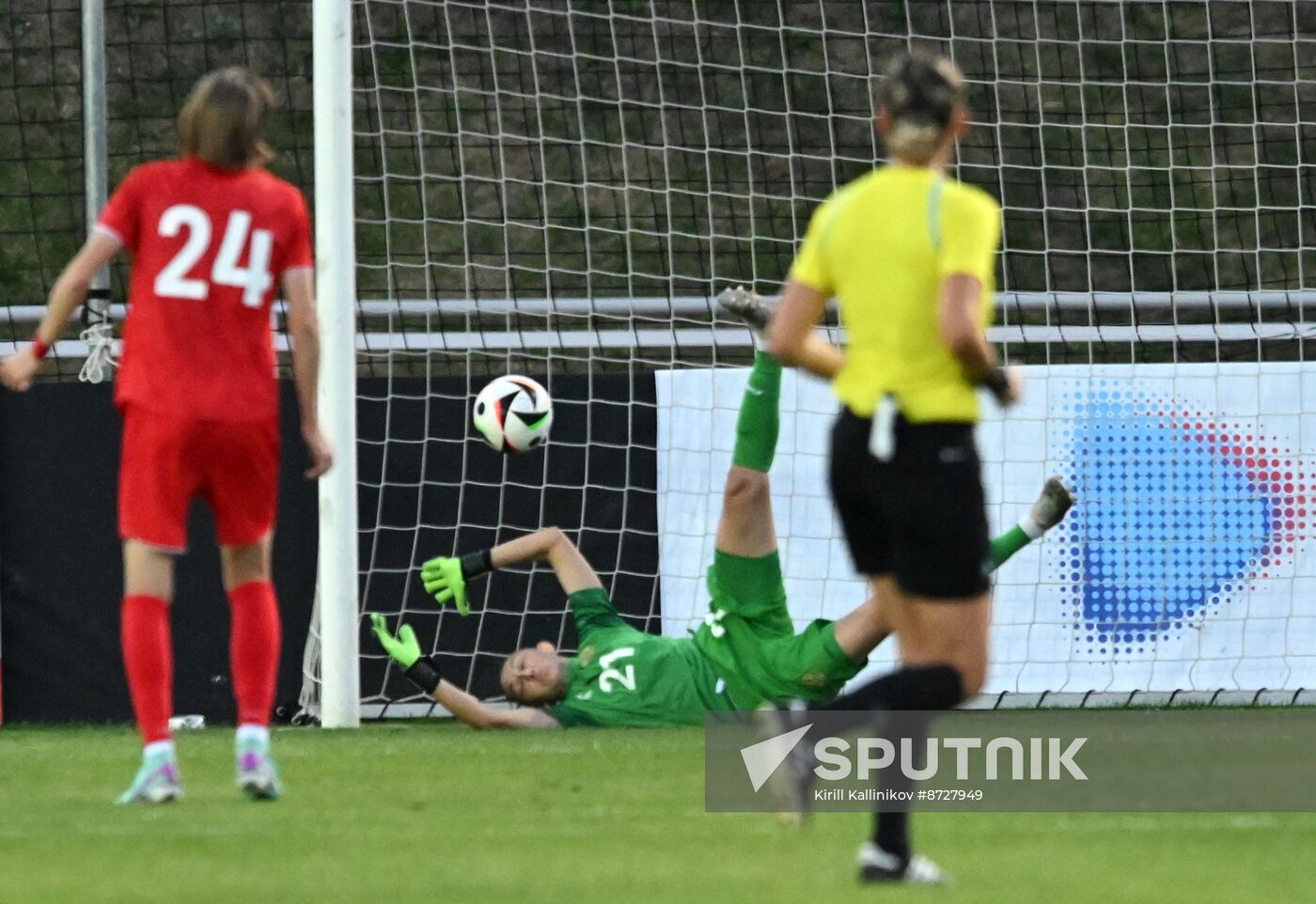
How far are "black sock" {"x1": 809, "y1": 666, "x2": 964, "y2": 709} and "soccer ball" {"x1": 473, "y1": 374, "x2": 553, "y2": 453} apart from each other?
4317 millimetres

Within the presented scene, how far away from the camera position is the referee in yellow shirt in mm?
3828

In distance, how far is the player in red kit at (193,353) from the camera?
5.01 metres

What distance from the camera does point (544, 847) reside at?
4.28 m

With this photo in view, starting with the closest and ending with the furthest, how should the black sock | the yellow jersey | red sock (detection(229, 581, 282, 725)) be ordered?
1. the black sock
2. the yellow jersey
3. red sock (detection(229, 581, 282, 725))

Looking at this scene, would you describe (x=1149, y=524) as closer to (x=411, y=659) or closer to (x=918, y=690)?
(x=411, y=659)

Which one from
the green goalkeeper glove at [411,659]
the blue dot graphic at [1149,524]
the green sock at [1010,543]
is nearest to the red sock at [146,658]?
the green goalkeeper glove at [411,659]

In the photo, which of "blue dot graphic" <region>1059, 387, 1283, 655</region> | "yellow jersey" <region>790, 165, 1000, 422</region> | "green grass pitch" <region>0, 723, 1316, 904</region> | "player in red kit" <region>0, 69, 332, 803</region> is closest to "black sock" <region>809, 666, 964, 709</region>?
"green grass pitch" <region>0, 723, 1316, 904</region>

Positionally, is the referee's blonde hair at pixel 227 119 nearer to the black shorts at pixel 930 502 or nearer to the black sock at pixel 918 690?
the black shorts at pixel 930 502

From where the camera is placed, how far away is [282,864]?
13.3ft

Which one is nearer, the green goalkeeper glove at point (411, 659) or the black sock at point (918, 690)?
the black sock at point (918, 690)

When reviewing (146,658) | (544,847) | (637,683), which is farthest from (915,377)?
(637,683)

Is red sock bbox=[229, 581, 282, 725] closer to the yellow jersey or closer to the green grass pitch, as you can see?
the green grass pitch

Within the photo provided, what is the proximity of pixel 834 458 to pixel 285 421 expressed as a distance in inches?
197

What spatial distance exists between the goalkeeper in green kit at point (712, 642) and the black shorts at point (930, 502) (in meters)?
3.12
